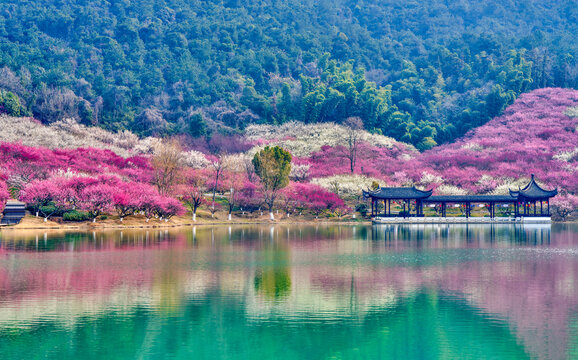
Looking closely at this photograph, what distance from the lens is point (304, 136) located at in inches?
4313

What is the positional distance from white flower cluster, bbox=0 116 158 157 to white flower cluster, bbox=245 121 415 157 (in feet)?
61.3

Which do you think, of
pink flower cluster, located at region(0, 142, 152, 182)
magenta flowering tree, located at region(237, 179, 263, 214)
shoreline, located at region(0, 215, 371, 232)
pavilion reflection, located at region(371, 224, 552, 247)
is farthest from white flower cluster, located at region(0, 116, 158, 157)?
pavilion reflection, located at region(371, 224, 552, 247)

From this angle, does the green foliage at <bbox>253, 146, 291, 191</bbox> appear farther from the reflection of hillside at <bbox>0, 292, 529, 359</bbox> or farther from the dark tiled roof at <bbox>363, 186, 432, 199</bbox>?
the reflection of hillside at <bbox>0, 292, 529, 359</bbox>

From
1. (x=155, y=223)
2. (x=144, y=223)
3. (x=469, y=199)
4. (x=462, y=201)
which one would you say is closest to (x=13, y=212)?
(x=144, y=223)

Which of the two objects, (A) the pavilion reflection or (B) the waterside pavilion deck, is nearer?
(A) the pavilion reflection

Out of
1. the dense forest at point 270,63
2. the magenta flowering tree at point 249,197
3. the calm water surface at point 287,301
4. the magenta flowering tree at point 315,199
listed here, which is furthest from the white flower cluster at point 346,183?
the calm water surface at point 287,301

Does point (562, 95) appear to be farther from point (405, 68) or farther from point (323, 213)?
point (323, 213)

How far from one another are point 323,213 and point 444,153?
33067 mm

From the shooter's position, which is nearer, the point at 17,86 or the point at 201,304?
the point at 201,304

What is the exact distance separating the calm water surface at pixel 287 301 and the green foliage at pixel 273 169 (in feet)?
94.9

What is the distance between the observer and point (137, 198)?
62.7 meters

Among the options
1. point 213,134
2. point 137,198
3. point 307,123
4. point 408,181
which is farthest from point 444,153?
point 137,198

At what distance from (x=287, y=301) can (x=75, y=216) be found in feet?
Result: 129

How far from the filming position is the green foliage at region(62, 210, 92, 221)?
60.3 metres
